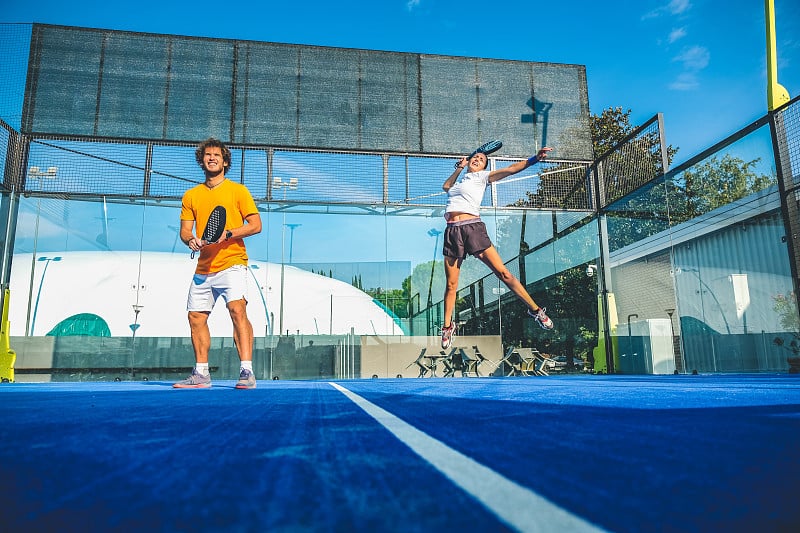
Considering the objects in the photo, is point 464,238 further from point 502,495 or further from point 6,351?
point 6,351

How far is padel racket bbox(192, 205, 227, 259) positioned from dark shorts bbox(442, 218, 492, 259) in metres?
2.03

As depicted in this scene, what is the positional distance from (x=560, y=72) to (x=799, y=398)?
1126 cm

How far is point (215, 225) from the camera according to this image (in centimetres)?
398

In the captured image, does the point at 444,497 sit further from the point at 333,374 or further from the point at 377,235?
the point at 377,235

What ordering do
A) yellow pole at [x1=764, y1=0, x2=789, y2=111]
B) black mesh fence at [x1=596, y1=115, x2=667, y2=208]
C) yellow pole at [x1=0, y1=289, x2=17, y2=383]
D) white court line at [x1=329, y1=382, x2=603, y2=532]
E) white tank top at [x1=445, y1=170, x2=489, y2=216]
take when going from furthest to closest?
black mesh fence at [x1=596, y1=115, x2=667, y2=208] → yellow pole at [x1=0, y1=289, x2=17, y2=383] → yellow pole at [x1=764, y1=0, x2=789, y2=111] → white tank top at [x1=445, y1=170, x2=489, y2=216] → white court line at [x1=329, y1=382, x2=603, y2=532]

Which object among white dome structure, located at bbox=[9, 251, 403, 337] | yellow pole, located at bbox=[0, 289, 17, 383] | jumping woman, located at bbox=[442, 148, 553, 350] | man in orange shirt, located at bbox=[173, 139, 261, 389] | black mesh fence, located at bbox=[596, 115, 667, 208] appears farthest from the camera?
black mesh fence, located at bbox=[596, 115, 667, 208]

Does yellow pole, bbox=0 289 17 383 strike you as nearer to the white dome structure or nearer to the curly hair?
the white dome structure

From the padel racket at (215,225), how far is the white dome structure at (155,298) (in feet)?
20.4

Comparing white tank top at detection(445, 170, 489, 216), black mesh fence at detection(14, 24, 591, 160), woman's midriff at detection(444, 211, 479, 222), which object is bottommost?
woman's midriff at detection(444, 211, 479, 222)

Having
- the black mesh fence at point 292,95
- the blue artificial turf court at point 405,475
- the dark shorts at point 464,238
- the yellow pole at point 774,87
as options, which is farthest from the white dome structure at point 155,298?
the blue artificial turf court at point 405,475

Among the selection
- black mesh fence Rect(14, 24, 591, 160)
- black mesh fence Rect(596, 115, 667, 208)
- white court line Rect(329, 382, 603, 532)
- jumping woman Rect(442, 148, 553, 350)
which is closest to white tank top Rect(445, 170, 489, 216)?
jumping woman Rect(442, 148, 553, 350)

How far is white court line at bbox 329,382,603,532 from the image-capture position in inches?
21.0

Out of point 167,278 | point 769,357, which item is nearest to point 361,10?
point 167,278

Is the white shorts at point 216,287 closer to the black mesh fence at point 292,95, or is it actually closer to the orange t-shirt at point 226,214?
the orange t-shirt at point 226,214
